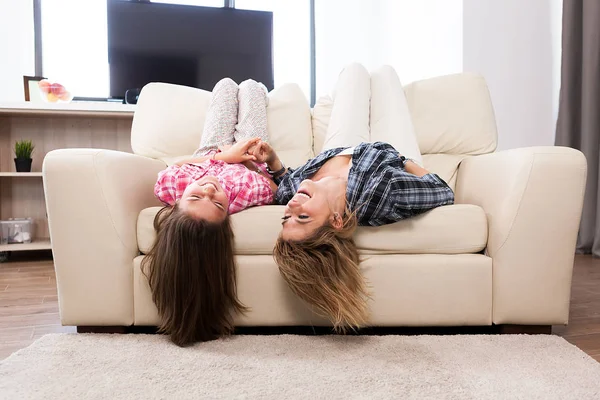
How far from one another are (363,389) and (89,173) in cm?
97

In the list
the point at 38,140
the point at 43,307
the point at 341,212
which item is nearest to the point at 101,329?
the point at 43,307

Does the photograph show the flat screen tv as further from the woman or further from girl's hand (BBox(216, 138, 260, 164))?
the woman

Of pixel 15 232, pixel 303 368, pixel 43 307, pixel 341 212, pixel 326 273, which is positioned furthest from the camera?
pixel 15 232

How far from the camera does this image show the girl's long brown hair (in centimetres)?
124

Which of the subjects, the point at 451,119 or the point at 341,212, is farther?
the point at 451,119

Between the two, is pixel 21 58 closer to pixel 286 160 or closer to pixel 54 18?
pixel 54 18

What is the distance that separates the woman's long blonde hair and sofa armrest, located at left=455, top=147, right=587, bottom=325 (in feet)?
1.50

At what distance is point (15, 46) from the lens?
3.55 m

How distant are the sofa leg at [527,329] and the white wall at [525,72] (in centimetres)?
196

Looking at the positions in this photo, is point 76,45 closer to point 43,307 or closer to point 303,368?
point 43,307

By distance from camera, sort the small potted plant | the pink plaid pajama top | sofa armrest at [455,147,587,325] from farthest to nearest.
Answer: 1. the small potted plant
2. the pink plaid pajama top
3. sofa armrest at [455,147,587,325]

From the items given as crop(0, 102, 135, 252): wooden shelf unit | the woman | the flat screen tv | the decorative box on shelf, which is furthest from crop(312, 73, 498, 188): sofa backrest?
the decorative box on shelf

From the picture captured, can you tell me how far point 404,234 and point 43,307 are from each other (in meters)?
1.41

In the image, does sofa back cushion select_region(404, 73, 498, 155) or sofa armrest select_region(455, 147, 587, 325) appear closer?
sofa armrest select_region(455, 147, 587, 325)
